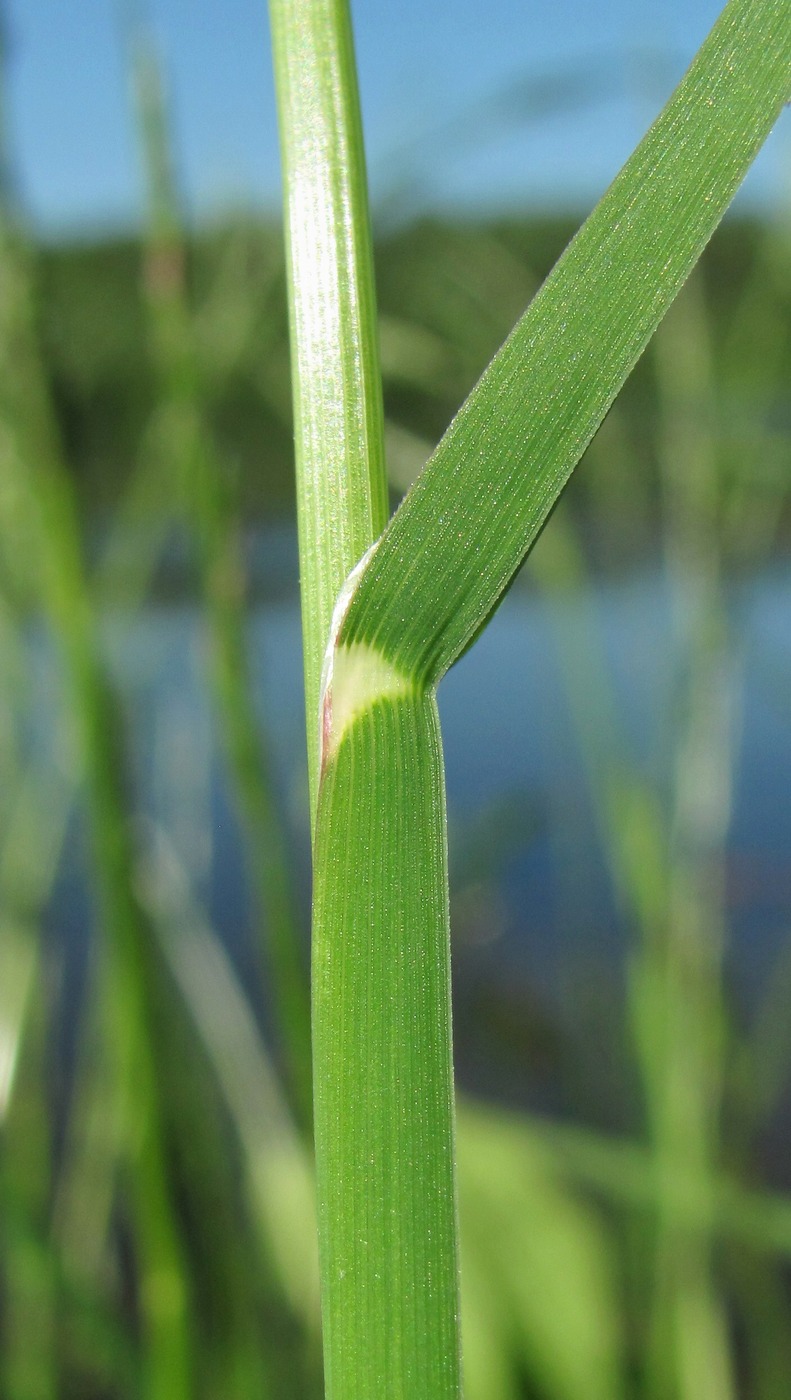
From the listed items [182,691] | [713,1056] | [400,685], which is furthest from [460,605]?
[182,691]

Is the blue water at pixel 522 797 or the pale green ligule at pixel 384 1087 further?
the blue water at pixel 522 797

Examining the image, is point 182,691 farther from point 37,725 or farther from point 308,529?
point 308,529

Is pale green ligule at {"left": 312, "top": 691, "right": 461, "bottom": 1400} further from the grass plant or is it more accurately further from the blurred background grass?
the blurred background grass

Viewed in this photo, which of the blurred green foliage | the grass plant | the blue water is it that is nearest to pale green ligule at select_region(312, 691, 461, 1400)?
the grass plant

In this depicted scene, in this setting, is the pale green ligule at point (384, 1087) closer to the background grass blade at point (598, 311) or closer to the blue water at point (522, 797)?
the background grass blade at point (598, 311)

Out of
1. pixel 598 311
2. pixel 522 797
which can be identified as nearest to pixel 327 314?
pixel 598 311

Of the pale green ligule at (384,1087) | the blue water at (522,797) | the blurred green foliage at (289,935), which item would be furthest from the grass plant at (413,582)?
the blue water at (522,797)

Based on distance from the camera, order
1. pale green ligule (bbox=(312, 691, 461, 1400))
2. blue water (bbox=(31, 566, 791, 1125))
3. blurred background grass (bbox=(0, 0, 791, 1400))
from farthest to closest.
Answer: blue water (bbox=(31, 566, 791, 1125))
blurred background grass (bbox=(0, 0, 791, 1400))
pale green ligule (bbox=(312, 691, 461, 1400))
